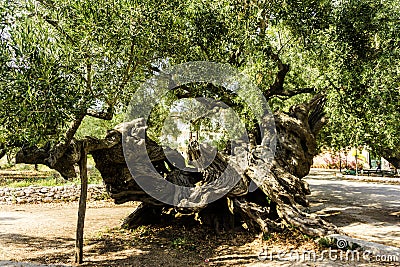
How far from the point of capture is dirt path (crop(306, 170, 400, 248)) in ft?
30.5

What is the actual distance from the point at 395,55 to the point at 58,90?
25.6 feet

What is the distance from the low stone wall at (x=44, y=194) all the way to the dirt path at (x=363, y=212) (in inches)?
437

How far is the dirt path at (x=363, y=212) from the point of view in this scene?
9305 mm

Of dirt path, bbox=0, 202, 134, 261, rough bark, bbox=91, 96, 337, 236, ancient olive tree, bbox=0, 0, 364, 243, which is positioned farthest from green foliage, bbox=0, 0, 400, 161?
dirt path, bbox=0, 202, 134, 261

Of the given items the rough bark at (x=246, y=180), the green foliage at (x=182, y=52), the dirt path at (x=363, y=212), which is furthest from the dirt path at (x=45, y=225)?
the dirt path at (x=363, y=212)

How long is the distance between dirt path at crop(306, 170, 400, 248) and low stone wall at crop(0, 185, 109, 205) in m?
11.1

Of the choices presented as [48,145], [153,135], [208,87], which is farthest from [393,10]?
[48,145]

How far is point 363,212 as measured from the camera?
12.7 meters

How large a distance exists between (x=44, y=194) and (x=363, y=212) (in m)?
14.8

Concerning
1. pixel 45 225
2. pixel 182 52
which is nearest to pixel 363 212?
pixel 182 52

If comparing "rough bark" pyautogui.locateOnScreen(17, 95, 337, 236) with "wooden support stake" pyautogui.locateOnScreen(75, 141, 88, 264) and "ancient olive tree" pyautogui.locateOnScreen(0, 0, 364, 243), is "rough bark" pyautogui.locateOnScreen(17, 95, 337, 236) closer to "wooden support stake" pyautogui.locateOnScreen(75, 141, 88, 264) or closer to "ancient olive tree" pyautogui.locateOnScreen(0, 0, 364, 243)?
"ancient olive tree" pyautogui.locateOnScreen(0, 0, 364, 243)

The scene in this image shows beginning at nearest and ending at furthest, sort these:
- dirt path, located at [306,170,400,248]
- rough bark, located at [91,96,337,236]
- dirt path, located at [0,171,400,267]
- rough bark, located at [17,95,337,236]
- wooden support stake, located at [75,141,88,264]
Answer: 1. wooden support stake, located at [75,141,88,264]
2. dirt path, located at [0,171,400,267]
3. rough bark, located at [17,95,337,236]
4. rough bark, located at [91,96,337,236]
5. dirt path, located at [306,170,400,248]

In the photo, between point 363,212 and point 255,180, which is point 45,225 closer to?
point 255,180

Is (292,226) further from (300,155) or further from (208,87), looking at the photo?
(208,87)
